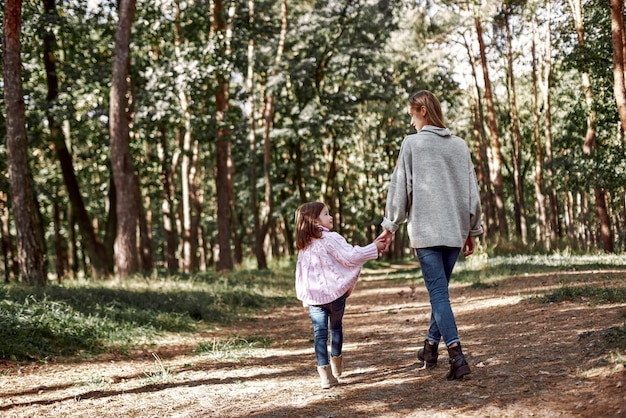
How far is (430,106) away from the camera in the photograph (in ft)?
17.2

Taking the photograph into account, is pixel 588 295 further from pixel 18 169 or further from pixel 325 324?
pixel 18 169

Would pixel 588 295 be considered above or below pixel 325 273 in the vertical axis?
below

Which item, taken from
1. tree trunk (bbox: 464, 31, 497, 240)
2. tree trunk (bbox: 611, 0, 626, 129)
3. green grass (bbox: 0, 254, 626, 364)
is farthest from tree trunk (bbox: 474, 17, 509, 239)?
tree trunk (bbox: 611, 0, 626, 129)

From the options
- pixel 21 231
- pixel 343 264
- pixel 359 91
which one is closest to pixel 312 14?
pixel 359 91

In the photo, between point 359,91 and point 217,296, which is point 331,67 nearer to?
point 359,91

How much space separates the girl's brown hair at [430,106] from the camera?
5215mm

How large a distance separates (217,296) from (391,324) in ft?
14.4

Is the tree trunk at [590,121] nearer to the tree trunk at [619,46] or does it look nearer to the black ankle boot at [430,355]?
the tree trunk at [619,46]

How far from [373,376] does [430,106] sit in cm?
251

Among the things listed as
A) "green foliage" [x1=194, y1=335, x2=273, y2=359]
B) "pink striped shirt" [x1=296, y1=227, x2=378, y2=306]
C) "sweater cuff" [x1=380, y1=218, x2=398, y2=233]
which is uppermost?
"sweater cuff" [x1=380, y1=218, x2=398, y2=233]

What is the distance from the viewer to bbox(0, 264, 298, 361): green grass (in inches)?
289

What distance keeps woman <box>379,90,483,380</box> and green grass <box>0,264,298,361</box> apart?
4.53 meters

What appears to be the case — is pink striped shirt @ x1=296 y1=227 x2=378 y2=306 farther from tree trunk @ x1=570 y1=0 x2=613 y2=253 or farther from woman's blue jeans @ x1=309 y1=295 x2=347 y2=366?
tree trunk @ x1=570 y1=0 x2=613 y2=253

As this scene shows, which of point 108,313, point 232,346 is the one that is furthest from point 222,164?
point 232,346
